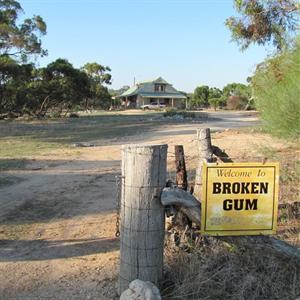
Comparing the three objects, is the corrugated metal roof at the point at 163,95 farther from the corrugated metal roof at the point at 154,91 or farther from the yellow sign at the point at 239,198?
the yellow sign at the point at 239,198

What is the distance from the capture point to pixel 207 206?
13.0ft

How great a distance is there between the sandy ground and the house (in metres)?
70.8

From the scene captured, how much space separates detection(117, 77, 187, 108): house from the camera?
80.8 meters

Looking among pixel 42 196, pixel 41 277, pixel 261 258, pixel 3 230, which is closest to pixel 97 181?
pixel 42 196

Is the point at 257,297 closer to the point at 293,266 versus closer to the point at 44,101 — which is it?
the point at 293,266

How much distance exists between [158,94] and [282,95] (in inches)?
2971

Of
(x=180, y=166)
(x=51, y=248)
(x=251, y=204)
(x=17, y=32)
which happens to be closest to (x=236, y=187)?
(x=251, y=204)

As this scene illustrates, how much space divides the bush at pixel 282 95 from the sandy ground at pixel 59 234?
1.01 metres

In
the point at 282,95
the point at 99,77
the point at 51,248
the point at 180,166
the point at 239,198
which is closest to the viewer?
the point at 239,198

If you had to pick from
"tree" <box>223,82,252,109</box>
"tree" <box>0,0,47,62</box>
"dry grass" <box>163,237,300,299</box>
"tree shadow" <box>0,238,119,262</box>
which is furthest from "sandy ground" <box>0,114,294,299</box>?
"tree" <box>0,0,47,62</box>

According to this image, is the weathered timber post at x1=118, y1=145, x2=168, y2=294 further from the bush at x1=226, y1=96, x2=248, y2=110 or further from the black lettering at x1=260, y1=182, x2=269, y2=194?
the bush at x1=226, y1=96, x2=248, y2=110

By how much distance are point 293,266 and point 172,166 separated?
6326 millimetres

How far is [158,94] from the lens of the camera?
81.6 meters

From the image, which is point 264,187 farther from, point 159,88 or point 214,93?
point 159,88
